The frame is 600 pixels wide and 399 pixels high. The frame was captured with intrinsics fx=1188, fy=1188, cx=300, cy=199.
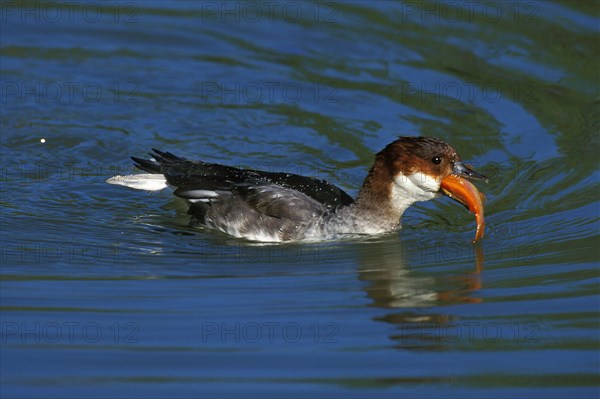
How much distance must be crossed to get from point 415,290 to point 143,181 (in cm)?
344

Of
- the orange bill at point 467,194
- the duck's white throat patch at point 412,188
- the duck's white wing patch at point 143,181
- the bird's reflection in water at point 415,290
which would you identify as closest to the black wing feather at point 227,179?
the duck's white wing patch at point 143,181

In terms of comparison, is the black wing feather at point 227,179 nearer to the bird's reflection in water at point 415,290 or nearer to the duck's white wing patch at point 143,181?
the duck's white wing patch at point 143,181

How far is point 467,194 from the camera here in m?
10.7

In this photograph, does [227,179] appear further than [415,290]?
Yes

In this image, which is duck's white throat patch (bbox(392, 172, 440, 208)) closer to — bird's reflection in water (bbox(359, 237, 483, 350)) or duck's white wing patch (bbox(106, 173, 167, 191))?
bird's reflection in water (bbox(359, 237, 483, 350))

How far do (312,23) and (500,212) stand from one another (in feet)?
20.1

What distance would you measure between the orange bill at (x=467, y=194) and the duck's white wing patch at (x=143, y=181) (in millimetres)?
2840

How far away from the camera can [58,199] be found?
11.9 metres

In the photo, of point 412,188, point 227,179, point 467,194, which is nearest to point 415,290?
point 467,194

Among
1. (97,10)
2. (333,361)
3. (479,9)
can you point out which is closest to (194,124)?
(97,10)

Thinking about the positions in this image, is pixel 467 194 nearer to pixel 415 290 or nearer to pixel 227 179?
pixel 415 290

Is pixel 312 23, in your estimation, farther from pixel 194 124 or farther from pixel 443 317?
pixel 443 317

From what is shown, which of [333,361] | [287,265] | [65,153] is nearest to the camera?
[333,361]

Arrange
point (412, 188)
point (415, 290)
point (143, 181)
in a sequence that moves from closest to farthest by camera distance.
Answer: point (415, 290) → point (412, 188) → point (143, 181)
